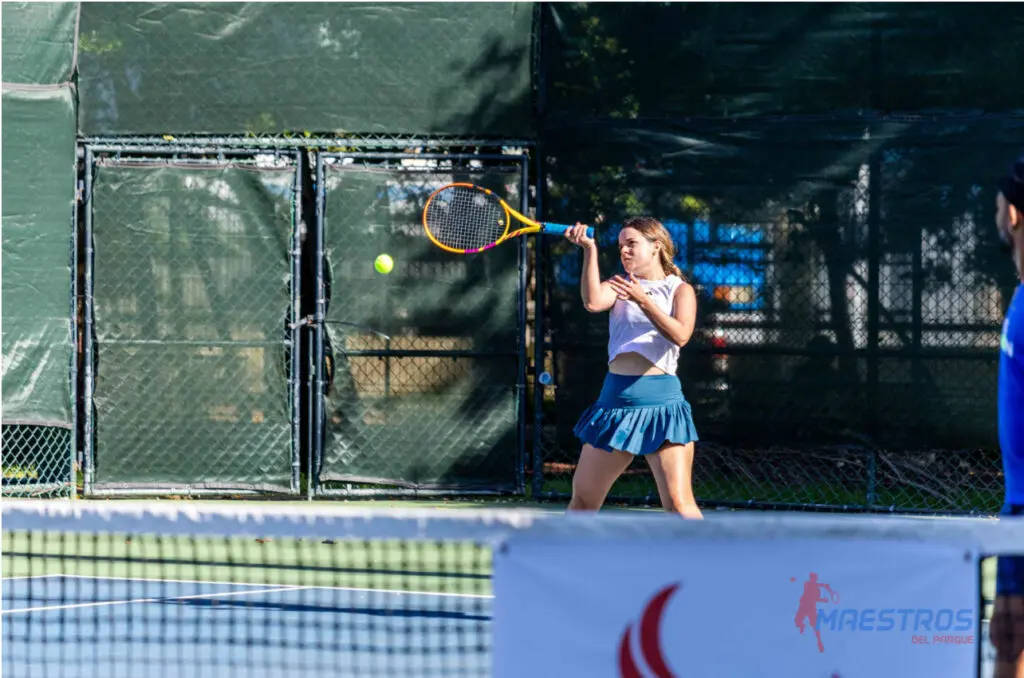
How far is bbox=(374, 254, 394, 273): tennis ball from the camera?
7.91 m

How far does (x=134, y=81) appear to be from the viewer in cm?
828

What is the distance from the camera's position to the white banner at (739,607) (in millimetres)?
2320

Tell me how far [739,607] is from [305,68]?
650 centimetres

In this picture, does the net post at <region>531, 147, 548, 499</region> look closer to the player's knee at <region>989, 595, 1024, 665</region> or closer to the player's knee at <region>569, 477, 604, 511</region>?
the player's knee at <region>569, 477, 604, 511</region>

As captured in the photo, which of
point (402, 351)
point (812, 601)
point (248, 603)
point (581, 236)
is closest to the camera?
point (812, 601)

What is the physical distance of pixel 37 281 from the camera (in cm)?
820

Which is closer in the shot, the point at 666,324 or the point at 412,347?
the point at 666,324

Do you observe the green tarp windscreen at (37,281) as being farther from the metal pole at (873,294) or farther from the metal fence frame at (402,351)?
Result: the metal pole at (873,294)

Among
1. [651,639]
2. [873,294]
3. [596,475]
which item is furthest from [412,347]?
[651,639]

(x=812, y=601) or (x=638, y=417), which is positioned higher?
(x=638, y=417)

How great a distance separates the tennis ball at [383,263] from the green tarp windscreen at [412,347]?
0.11 metres

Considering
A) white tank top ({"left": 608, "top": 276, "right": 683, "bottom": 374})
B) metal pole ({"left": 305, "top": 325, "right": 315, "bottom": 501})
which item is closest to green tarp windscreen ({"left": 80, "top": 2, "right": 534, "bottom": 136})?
metal pole ({"left": 305, "top": 325, "right": 315, "bottom": 501})

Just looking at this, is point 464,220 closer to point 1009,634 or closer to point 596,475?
point 596,475

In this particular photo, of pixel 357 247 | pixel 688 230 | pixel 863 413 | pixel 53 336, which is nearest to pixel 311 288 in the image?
pixel 357 247
